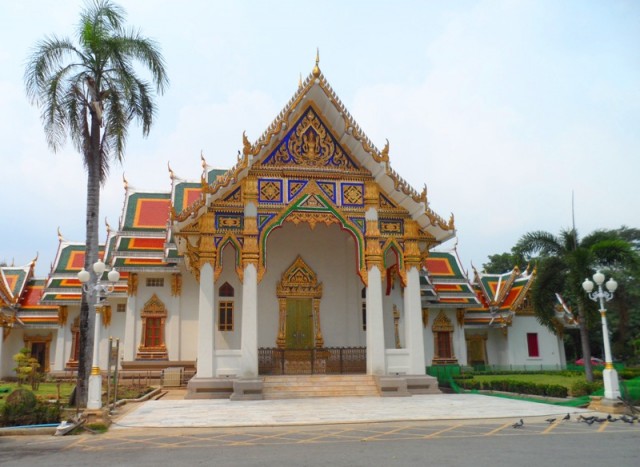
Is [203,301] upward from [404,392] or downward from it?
upward

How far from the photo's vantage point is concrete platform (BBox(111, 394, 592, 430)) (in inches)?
390

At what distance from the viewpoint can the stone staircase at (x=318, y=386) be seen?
46.9 ft

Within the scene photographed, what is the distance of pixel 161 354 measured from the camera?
19828mm

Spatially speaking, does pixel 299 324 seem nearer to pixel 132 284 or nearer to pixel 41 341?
pixel 132 284

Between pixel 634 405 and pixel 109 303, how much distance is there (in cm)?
1764

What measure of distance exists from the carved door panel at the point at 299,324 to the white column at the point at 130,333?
5.84m

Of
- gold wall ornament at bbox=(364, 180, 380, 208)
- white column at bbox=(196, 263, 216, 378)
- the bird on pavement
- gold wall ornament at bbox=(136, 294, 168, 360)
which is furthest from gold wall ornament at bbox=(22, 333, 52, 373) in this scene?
the bird on pavement

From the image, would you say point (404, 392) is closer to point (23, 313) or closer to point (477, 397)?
point (477, 397)

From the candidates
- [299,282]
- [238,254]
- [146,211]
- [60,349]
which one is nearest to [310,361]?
[299,282]

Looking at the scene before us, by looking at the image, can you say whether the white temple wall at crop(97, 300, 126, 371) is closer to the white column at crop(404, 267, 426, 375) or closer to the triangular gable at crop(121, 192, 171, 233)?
the triangular gable at crop(121, 192, 171, 233)

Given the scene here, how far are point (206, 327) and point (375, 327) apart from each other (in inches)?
178

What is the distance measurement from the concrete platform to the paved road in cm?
63

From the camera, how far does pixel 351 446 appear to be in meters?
7.29

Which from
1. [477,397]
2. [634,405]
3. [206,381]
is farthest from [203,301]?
[634,405]
